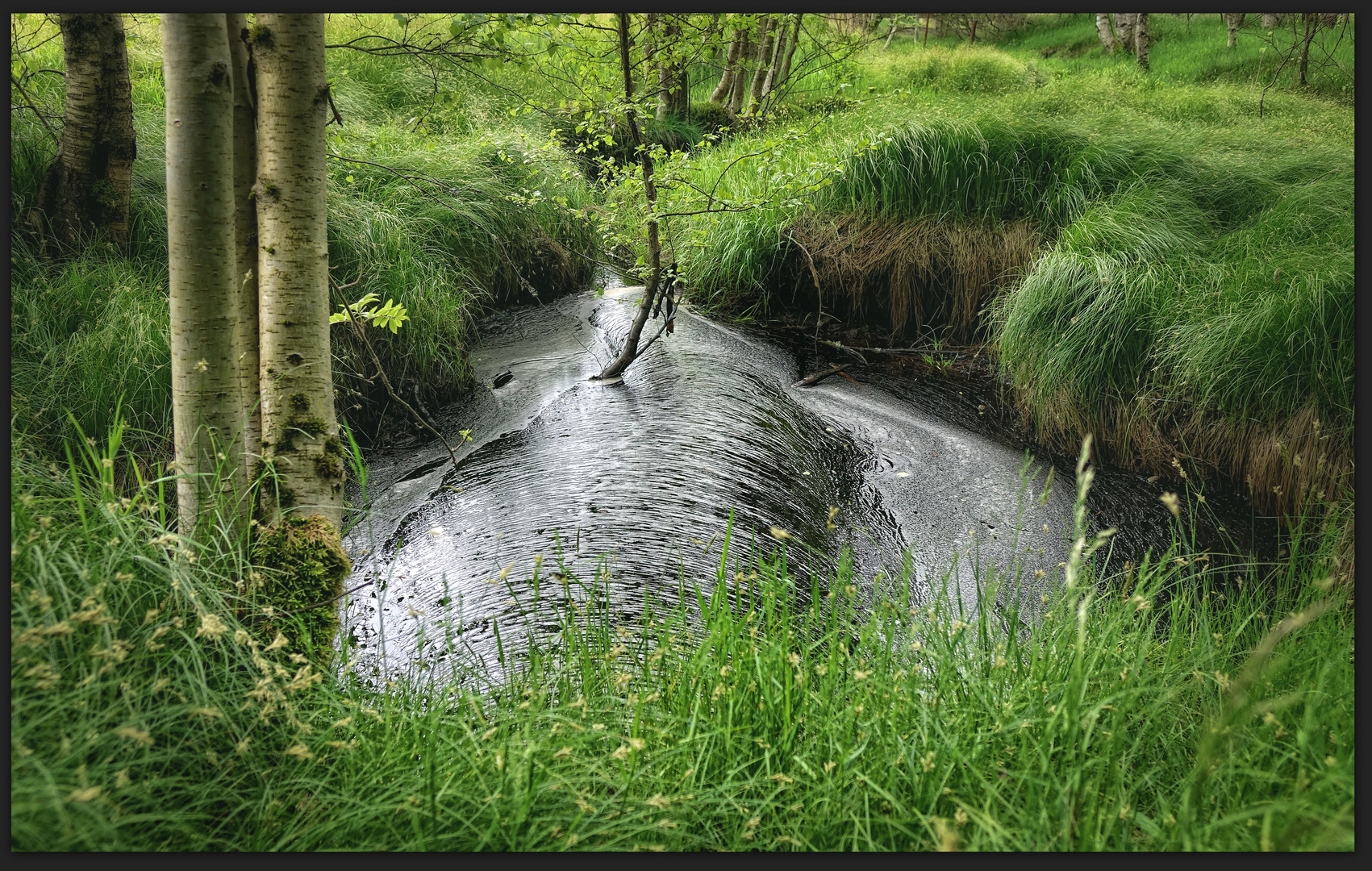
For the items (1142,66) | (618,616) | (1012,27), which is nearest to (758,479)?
(618,616)

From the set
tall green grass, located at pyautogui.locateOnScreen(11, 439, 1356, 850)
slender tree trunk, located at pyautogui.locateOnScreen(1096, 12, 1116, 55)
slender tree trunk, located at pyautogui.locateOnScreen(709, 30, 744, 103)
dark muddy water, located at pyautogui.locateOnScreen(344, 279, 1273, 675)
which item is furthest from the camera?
slender tree trunk, located at pyautogui.locateOnScreen(1096, 12, 1116, 55)

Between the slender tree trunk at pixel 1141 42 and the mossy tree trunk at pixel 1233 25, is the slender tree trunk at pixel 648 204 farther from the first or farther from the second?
the mossy tree trunk at pixel 1233 25

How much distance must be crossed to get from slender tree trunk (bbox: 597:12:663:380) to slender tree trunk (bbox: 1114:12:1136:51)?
1420cm

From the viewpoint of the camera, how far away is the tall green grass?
1487 mm

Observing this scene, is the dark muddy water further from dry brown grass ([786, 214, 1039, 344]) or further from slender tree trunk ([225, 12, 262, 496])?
dry brown grass ([786, 214, 1039, 344])

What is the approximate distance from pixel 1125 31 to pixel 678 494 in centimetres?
1651

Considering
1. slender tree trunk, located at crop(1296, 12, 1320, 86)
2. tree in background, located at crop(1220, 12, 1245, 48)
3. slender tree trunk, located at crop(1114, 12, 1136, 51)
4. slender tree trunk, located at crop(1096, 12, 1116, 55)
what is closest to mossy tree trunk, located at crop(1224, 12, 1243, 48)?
tree in background, located at crop(1220, 12, 1245, 48)

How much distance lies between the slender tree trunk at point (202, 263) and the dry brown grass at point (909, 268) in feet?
16.3

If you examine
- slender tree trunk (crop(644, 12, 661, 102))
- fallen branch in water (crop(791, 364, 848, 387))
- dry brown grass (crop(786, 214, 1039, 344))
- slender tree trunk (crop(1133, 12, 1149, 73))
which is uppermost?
slender tree trunk (crop(1133, 12, 1149, 73))

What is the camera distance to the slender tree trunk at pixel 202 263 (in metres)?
2.08

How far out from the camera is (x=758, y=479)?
14.3 ft

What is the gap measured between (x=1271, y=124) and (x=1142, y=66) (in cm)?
597

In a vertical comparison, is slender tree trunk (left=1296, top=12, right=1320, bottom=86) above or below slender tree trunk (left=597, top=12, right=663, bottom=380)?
above

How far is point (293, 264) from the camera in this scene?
8.09ft
